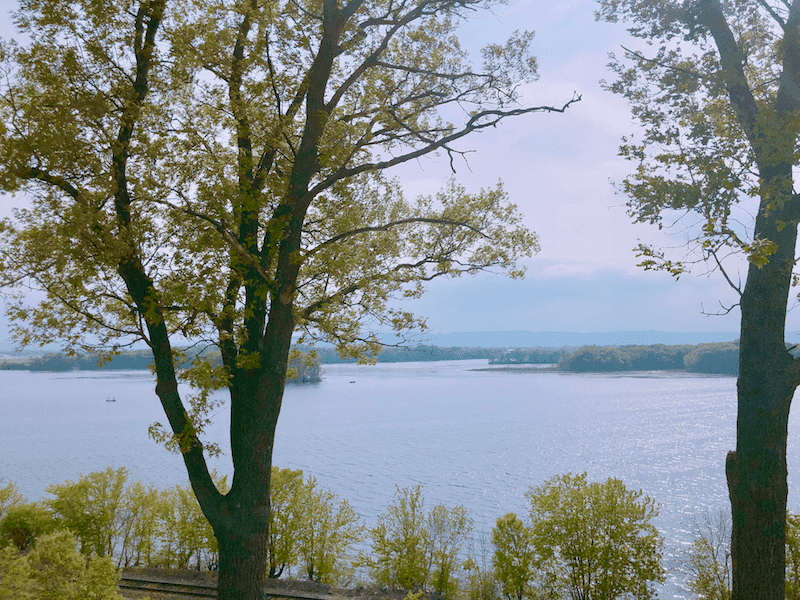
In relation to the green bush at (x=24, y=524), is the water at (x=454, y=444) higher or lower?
lower

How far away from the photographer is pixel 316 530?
14438 mm

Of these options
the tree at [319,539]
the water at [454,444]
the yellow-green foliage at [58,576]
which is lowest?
the water at [454,444]

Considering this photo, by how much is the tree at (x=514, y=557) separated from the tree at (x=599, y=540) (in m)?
0.56

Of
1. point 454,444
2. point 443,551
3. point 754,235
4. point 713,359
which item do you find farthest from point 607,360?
point 754,235

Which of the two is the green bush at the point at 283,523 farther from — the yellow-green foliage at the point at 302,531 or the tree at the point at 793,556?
the tree at the point at 793,556

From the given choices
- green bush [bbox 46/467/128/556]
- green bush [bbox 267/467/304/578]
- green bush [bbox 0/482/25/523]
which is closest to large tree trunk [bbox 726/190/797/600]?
green bush [bbox 267/467/304/578]

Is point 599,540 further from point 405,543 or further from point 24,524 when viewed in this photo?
point 24,524

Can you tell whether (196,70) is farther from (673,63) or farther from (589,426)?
(589,426)

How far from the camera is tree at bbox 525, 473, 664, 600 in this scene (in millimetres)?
10414

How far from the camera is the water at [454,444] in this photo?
25500 mm

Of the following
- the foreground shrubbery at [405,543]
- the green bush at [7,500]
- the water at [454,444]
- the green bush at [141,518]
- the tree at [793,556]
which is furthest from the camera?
the water at [454,444]

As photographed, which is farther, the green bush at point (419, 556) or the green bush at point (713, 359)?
the green bush at point (713, 359)

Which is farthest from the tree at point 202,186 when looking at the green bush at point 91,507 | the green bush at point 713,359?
the green bush at point 713,359

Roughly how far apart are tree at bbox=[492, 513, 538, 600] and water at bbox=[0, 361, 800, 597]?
8.15m
